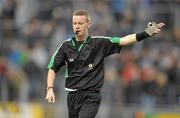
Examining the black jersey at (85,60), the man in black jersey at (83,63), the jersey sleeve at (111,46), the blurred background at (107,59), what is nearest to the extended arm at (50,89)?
the man in black jersey at (83,63)

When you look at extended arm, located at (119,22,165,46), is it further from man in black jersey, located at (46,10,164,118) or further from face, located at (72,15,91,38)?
face, located at (72,15,91,38)

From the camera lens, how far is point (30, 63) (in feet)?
67.9

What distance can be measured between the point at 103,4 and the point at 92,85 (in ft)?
33.5

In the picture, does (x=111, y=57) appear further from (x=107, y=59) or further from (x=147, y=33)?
(x=147, y=33)

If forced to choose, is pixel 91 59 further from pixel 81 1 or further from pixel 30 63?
pixel 81 1

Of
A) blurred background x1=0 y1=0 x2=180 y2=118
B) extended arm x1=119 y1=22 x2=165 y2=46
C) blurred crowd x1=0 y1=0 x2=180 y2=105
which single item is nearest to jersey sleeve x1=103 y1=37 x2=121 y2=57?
extended arm x1=119 y1=22 x2=165 y2=46

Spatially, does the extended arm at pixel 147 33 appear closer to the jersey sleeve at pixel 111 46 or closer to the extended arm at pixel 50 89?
the jersey sleeve at pixel 111 46

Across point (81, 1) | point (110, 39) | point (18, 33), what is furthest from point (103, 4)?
point (110, 39)

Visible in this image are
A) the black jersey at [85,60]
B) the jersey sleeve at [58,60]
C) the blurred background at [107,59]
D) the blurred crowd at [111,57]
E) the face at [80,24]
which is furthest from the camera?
the blurred crowd at [111,57]

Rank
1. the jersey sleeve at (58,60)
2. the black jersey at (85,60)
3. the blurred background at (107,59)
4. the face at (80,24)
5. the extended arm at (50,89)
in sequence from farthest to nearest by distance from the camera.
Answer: the blurred background at (107,59) < the jersey sleeve at (58,60) < the black jersey at (85,60) < the face at (80,24) < the extended arm at (50,89)

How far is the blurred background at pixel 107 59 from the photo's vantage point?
772 inches

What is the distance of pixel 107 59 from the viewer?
66.7ft

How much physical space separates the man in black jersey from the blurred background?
23.5ft

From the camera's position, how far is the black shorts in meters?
11.8
